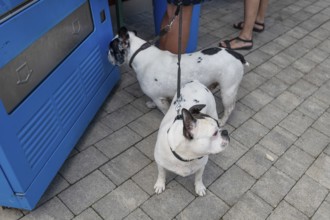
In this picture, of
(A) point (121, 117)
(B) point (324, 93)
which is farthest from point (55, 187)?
(B) point (324, 93)

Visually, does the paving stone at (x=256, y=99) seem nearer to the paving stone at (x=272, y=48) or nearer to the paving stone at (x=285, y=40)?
the paving stone at (x=272, y=48)

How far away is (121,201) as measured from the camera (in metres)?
2.33

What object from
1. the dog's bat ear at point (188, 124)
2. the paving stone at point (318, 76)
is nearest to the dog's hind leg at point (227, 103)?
the dog's bat ear at point (188, 124)

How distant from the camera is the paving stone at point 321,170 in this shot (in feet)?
8.28

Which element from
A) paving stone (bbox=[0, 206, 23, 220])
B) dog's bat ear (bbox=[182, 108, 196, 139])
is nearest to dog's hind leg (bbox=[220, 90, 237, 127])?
dog's bat ear (bbox=[182, 108, 196, 139])

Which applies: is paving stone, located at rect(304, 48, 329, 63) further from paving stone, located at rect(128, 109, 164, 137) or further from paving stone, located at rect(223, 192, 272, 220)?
paving stone, located at rect(223, 192, 272, 220)

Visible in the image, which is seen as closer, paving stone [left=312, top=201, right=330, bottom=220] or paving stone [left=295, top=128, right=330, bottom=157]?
Result: paving stone [left=312, top=201, right=330, bottom=220]

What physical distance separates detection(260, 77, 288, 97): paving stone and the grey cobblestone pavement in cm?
1

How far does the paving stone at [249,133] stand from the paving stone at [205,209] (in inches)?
26.2

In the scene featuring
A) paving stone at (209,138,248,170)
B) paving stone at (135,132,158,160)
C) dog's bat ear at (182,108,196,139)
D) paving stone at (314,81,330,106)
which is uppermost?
dog's bat ear at (182,108,196,139)

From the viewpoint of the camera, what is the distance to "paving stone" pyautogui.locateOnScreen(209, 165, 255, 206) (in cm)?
239

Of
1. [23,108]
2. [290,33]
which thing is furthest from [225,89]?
[290,33]

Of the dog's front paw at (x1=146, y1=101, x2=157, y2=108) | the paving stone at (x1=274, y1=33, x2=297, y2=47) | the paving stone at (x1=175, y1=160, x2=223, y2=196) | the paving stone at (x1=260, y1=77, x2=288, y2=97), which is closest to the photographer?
the paving stone at (x1=175, y1=160, x2=223, y2=196)

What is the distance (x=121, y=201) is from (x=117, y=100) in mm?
1205
